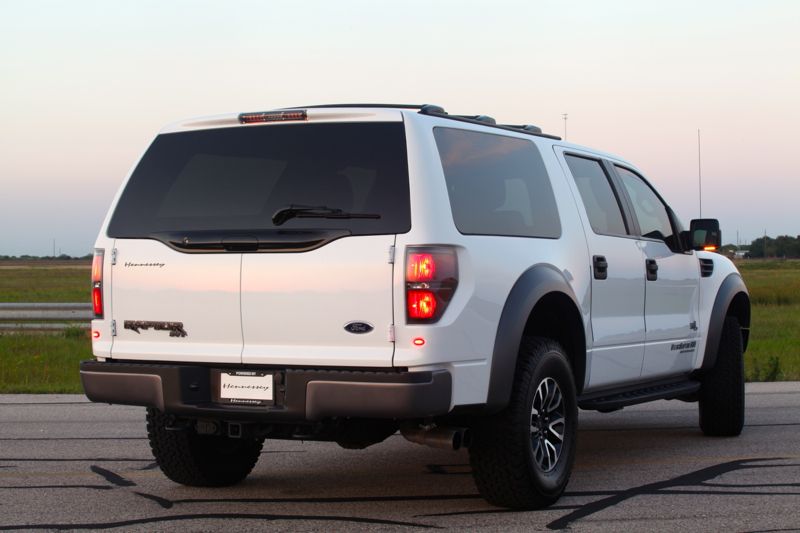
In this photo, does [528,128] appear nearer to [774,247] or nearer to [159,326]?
[159,326]

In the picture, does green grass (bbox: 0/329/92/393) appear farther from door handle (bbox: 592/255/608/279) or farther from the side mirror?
door handle (bbox: 592/255/608/279)

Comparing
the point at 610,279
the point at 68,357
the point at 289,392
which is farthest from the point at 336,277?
the point at 68,357

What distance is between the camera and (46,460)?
7.90 metres

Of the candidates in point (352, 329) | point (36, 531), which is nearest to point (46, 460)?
point (36, 531)

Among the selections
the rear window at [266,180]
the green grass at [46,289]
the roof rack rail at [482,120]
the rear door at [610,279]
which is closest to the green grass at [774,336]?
the rear door at [610,279]

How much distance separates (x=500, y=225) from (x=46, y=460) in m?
3.68

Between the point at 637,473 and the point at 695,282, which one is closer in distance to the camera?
the point at 637,473

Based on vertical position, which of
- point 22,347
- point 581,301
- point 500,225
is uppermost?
point 500,225

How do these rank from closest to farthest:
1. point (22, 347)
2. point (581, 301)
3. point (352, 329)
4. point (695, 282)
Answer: point (352, 329), point (581, 301), point (695, 282), point (22, 347)

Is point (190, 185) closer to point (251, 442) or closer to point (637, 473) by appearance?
point (251, 442)

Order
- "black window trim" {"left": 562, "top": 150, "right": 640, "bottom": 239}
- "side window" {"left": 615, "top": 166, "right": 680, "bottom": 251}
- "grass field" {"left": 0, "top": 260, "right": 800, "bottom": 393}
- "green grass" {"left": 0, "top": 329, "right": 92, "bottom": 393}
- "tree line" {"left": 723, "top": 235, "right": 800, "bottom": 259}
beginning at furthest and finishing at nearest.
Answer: "tree line" {"left": 723, "top": 235, "right": 800, "bottom": 259} → "grass field" {"left": 0, "top": 260, "right": 800, "bottom": 393} → "green grass" {"left": 0, "top": 329, "right": 92, "bottom": 393} → "side window" {"left": 615, "top": 166, "right": 680, "bottom": 251} → "black window trim" {"left": 562, "top": 150, "right": 640, "bottom": 239}

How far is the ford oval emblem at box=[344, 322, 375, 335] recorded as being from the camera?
17.9 feet

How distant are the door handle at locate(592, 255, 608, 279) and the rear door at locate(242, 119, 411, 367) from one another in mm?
1864

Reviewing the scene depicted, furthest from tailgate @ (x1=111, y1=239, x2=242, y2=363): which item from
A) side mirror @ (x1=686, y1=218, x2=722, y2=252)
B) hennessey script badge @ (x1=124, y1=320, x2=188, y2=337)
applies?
side mirror @ (x1=686, y1=218, x2=722, y2=252)
